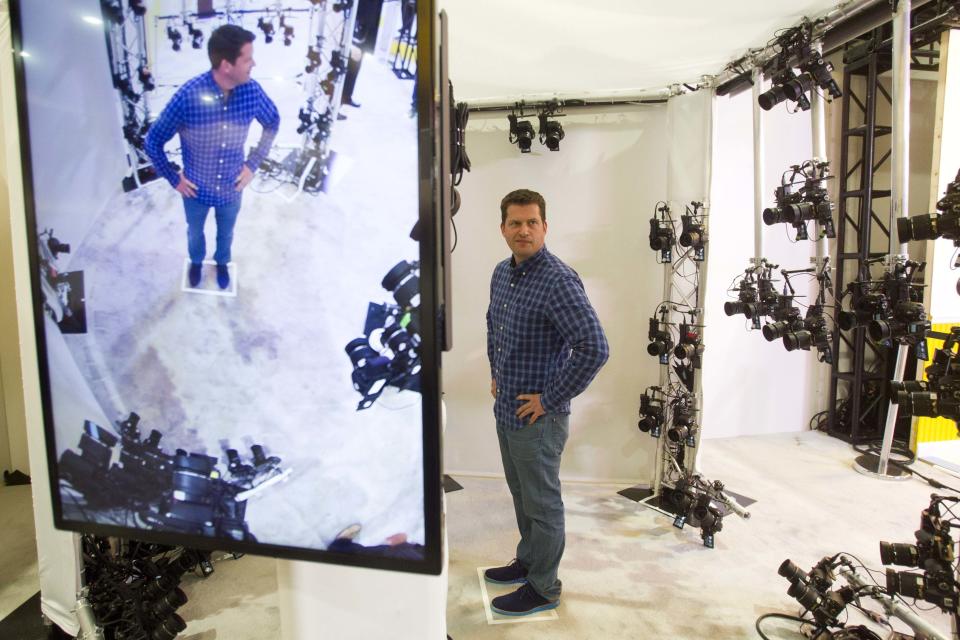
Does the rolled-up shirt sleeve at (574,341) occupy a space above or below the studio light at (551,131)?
below

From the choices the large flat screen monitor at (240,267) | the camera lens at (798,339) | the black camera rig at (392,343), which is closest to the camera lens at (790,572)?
the camera lens at (798,339)

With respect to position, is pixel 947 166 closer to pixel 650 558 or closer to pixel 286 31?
pixel 650 558

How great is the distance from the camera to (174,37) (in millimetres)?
721

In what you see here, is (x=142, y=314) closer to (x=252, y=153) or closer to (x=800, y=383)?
(x=252, y=153)

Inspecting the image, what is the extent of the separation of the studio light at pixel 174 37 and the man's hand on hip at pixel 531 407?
1671 mm

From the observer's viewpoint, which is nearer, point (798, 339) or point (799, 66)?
point (799, 66)

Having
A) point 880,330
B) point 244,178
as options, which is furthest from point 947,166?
point 244,178

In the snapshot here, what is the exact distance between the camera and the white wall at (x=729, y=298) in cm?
443

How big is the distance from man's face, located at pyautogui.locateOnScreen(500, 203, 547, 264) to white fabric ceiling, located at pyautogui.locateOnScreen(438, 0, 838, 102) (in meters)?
0.81

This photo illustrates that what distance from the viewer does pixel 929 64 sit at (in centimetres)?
452

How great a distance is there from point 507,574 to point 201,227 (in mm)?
2294

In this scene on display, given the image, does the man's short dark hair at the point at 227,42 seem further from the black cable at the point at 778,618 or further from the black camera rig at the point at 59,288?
the black cable at the point at 778,618

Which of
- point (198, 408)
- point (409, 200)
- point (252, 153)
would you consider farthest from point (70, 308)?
point (409, 200)

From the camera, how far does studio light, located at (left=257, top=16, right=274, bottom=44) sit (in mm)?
687
